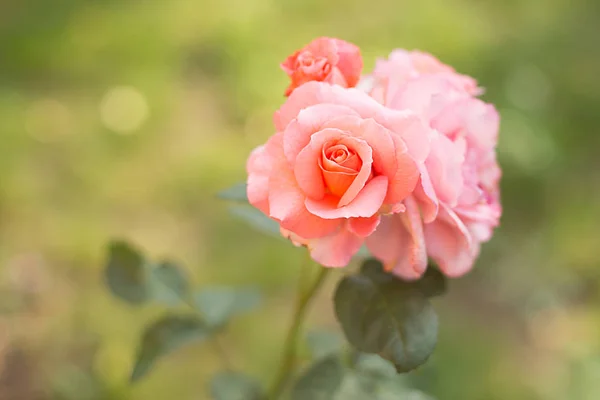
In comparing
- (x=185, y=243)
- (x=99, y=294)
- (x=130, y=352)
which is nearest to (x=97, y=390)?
(x=130, y=352)

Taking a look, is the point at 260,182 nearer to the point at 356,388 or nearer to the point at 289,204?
the point at 289,204

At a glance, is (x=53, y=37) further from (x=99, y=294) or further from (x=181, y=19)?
(x=99, y=294)

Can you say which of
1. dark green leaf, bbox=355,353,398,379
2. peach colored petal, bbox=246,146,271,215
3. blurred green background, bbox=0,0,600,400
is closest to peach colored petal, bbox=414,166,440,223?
peach colored petal, bbox=246,146,271,215

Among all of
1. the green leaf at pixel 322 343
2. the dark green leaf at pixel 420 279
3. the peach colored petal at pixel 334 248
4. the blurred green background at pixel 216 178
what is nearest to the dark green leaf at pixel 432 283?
the dark green leaf at pixel 420 279

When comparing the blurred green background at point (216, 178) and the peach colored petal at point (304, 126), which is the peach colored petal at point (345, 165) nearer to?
the peach colored petal at point (304, 126)

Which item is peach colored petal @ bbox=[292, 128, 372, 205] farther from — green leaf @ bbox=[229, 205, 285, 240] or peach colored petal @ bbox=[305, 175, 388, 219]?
green leaf @ bbox=[229, 205, 285, 240]
